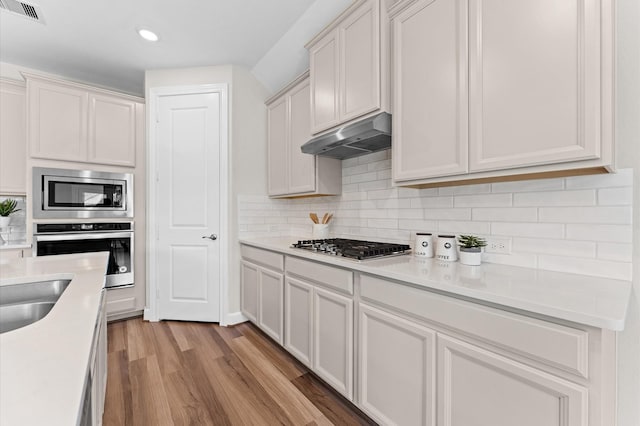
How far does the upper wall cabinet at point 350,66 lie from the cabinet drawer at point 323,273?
100 cm

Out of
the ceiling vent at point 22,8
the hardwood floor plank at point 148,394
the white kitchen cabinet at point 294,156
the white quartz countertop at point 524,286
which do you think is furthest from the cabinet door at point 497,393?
the ceiling vent at point 22,8

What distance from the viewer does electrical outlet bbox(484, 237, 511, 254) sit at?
4.98 feet

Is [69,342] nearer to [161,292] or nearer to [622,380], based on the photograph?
[622,380]

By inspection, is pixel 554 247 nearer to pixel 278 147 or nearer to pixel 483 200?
pixel 483 200

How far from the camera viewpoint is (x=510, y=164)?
1.23m

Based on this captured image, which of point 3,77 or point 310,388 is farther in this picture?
point 3,77

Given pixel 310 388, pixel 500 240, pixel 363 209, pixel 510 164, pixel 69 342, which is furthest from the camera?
pixel 363 209

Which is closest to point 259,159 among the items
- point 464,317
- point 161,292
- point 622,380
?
point 161,292

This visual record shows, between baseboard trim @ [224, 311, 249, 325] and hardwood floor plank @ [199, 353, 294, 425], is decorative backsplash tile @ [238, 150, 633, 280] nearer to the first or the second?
hardwood floor plank @ [199, 353, 294, 425]

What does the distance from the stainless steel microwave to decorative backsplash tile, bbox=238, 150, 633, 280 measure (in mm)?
2389

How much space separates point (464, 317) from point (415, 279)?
233mm

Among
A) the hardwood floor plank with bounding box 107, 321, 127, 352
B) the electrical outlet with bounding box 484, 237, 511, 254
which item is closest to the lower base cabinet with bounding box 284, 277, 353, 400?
the electrical outlet with bounding box 484, 237, 511, 254

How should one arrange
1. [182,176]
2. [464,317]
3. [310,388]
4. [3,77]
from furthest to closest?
[182,176], [3,77], [310,388], [464,317]

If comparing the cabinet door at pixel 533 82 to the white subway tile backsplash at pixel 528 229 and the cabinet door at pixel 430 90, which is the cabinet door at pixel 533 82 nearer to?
the cabinet door at pixel 430 90
